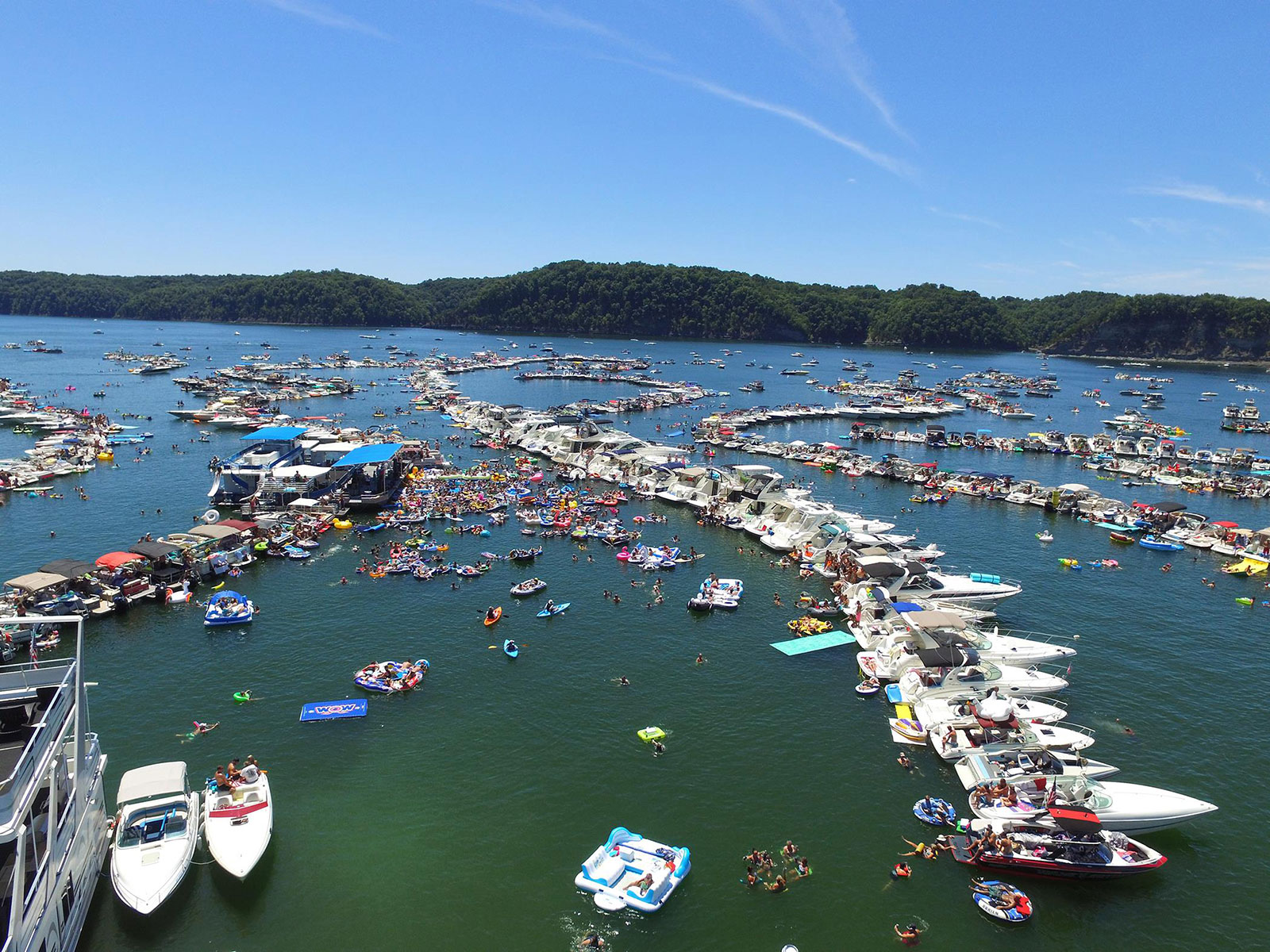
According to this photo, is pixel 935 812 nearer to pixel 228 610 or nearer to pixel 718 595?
pixel 718 595

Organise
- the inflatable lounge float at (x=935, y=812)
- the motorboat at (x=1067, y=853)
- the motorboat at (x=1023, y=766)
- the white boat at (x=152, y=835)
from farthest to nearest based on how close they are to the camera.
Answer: the motorboat at (x=1023, y=766), the inflatable lounge float at (x=935, y=812), the motorboat at (x=1067, y=853), the white boat at (x=152, y=835)

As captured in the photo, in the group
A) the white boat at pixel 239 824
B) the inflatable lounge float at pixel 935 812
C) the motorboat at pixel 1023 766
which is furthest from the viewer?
the motorboat at pixel 1023 766

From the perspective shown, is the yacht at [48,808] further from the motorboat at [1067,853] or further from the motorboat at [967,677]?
the motorboat at [967,677]

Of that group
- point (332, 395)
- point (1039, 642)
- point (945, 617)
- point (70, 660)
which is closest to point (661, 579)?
point (945, 617)

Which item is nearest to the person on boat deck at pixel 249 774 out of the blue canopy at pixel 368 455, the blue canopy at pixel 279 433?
the blue canopy at pixel 368 455

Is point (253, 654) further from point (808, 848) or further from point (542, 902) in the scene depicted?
point (808, 848)

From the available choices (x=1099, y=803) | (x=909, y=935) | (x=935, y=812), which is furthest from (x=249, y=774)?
(x=1099, y=803)

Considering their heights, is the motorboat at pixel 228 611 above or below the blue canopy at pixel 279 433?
below
